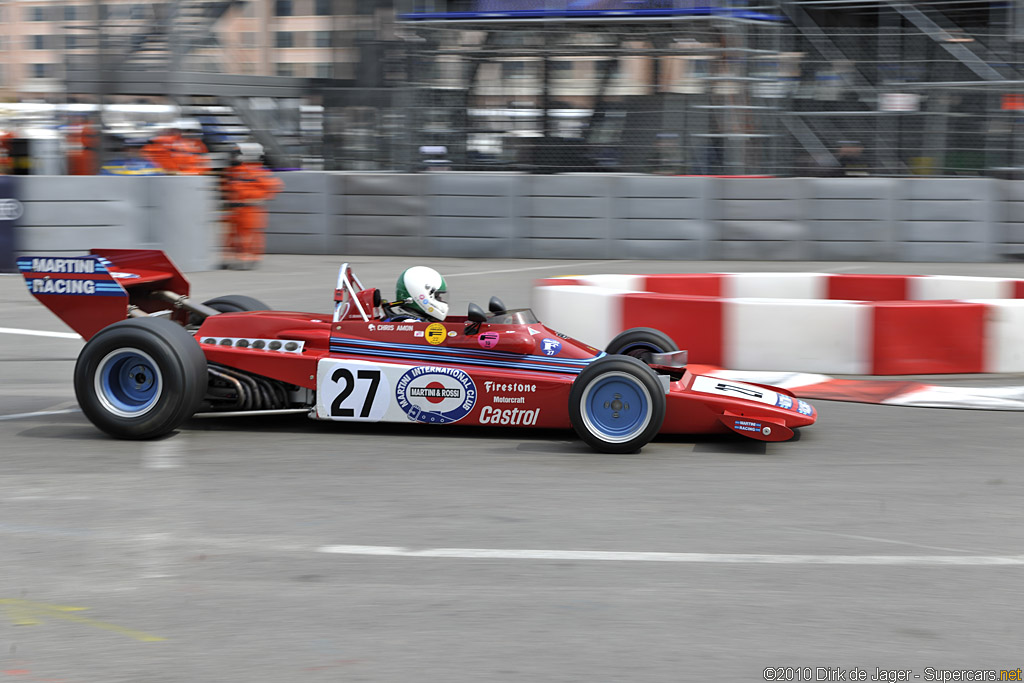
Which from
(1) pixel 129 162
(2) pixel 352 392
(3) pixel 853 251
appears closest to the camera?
(2) pixel 352 392

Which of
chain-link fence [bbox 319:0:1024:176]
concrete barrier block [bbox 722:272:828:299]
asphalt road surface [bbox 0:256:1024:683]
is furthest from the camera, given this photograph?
chain-link fence [bbox 319:0:1024:176]

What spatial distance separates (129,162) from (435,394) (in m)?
11.8

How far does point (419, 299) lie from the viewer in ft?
19.8

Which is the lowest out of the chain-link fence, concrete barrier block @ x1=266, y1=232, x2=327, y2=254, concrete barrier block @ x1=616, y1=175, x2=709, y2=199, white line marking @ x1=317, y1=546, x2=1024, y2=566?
white line marking @ x1=317, y1=546, x2=1024, y2=566

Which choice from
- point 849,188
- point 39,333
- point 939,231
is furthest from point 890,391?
point 939,231

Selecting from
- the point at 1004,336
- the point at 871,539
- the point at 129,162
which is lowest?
the point at 871,539

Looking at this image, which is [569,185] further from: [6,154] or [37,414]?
[37,414]

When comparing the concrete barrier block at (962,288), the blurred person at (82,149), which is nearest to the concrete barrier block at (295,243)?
the blurred person at (82,149)

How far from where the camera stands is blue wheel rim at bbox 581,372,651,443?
17.6ft

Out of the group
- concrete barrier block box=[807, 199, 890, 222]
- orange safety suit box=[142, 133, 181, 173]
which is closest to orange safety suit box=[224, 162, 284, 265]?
orange safety suit box=[142, 133, 181, 173]

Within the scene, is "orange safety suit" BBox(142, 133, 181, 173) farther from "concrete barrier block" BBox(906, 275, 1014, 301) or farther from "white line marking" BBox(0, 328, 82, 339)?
"concrete barrier block" BBox(906, 275, 1014, 301)

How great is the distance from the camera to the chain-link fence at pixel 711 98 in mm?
15055

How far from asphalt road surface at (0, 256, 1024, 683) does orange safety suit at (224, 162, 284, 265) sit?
7.64 meters

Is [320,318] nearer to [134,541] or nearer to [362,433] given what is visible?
[362,433]
